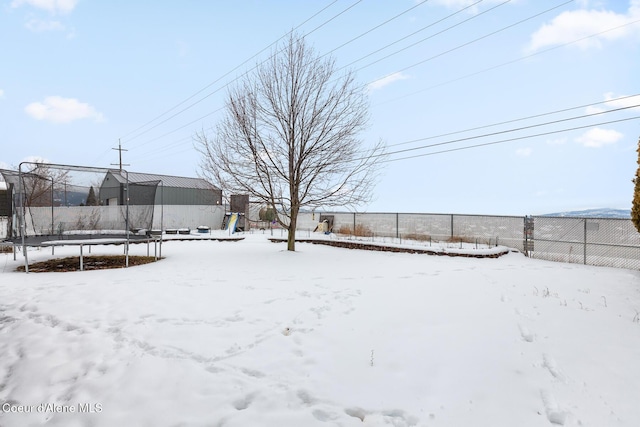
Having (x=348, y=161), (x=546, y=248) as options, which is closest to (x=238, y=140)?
(x=348, y=161)

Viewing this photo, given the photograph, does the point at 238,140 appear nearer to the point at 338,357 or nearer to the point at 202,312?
the point at 202,312

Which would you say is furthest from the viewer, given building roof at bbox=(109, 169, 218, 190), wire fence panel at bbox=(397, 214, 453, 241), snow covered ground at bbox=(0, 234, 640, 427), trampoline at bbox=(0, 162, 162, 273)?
building roof at bbox=(109, 169, 218, 190)

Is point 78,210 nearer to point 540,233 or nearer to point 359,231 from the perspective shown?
point 359,231

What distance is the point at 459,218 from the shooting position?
14.8 m

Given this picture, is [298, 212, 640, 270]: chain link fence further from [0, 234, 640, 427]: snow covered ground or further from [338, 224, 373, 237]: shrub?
[0, 234, 640, 427]: snow covered ground

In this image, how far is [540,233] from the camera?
11.6 metres

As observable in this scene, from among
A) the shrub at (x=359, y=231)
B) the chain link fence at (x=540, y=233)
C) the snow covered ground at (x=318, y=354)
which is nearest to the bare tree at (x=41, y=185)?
the snow covered ground at (x=318, y=354)

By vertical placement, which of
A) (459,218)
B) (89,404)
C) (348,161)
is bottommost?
(89,404)

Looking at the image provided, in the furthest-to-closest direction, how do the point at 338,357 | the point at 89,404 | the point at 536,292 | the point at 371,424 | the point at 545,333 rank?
the point at 536,292
the point at 545,333
the point at 338,357
the point at 89,404
the point at 371,424

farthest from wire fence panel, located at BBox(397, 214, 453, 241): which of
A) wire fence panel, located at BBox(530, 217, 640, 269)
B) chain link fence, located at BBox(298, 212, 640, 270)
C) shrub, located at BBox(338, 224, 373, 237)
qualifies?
wire fence panel, located at BBox(530, 217, 640, 269)

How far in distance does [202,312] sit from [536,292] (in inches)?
210

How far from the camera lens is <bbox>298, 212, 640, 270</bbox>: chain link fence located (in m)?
9.80

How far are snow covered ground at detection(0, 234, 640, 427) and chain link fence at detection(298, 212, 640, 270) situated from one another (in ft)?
16.9

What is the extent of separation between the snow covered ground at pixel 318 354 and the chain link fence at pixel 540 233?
16.9 feet
